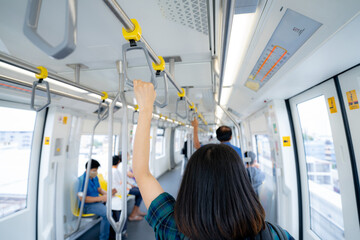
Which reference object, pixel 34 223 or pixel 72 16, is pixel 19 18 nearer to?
pixel 72 16

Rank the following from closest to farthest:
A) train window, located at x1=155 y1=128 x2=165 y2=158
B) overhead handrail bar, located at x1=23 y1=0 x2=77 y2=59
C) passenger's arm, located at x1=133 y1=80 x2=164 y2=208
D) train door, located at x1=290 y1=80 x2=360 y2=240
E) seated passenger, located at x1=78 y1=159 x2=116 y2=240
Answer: overhead handrail bar, located at x1=23 y1=0 x2=77 y2=59
passenger's arm, located at x1=133 y1=80 x2=164 y2=208
train door, located at x1=290 y1=80 x2=360 y2=240
seated passenger, located at x1=78 y1=159 x2=116 y2=240
train window, located at x1=155 y1=128 x2=165 y2=158

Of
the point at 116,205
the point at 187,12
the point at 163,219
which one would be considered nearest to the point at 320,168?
the point at 163,219

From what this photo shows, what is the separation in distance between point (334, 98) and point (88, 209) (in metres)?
4.30

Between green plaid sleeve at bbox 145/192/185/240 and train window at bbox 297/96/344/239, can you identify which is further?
train window at bbox 297/96/344/239

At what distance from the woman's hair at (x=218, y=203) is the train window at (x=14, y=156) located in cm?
320

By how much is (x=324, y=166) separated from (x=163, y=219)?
2187 millimetres

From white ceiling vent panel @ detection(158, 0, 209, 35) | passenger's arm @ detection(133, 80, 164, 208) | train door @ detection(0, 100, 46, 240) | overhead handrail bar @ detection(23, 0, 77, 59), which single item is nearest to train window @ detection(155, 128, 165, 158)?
train door @ detection(0, 100, 46, 240)

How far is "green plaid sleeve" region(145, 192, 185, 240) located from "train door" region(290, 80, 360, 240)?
182 cm

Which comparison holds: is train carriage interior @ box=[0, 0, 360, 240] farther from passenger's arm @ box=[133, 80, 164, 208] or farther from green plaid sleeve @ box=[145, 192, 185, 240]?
green plaid sleeve @ box=[145, 192, 185, 240]

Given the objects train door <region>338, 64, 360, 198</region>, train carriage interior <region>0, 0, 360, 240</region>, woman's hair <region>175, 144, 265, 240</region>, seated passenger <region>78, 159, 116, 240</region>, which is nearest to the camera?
woman's hair <region>175, 144, 265, 240</region>

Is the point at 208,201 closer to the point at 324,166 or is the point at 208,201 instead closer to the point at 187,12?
the point at 187,12

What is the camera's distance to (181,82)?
8.00 feet

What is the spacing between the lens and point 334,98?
1.58 metres

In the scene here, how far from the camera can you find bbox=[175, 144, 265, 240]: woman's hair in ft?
2.00
